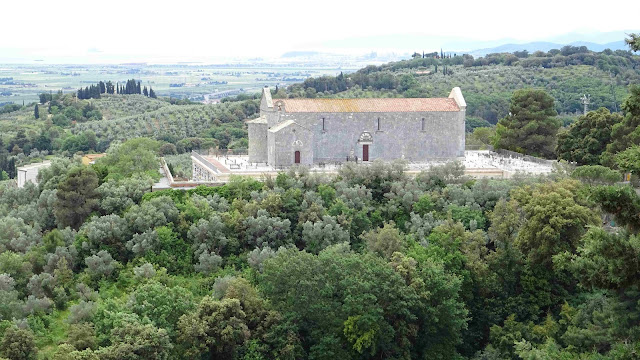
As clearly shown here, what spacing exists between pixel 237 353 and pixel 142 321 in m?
2.95

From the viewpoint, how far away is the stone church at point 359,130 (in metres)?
41.0

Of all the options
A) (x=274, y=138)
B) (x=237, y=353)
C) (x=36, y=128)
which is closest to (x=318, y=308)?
(x=237, y=353)

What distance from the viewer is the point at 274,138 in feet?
131

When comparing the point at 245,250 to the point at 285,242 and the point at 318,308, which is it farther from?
the point at 318,308

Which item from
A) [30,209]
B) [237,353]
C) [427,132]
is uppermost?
[427,132]

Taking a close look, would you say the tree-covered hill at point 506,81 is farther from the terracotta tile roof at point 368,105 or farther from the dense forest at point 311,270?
the dense forest at point 311,270

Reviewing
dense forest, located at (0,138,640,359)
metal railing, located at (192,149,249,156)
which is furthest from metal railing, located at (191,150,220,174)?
dense forest, located at (0,138,640,359)

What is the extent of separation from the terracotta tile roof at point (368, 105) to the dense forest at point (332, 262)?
17.3ft

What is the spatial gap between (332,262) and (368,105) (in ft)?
52.1

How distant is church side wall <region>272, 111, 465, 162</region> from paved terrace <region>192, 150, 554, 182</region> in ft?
2.52

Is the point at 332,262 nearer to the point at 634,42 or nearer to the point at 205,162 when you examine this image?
the point at 634,42

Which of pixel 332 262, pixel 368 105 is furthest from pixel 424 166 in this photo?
pixel 332 262

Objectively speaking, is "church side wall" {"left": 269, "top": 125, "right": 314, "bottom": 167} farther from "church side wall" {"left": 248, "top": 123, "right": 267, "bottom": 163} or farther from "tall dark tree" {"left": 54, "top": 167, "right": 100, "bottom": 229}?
"tall dark tree" {"left": 54, "top": 167, "right": 100, "bottom": 229}

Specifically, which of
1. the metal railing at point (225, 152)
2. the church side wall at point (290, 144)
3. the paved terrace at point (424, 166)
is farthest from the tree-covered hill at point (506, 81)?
the church side wall at point (290, 144)
